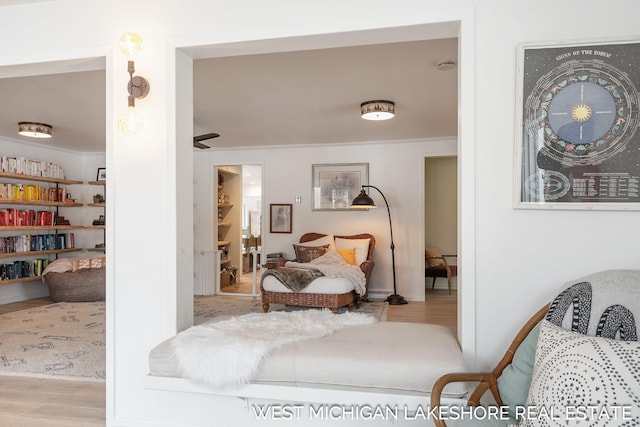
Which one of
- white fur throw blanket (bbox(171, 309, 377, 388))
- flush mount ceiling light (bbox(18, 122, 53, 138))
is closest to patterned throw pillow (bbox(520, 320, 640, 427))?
white fur throw blanket (bbox(171, 309, 377, 388))

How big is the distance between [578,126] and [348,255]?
14.4 ft

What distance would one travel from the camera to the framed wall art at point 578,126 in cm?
187

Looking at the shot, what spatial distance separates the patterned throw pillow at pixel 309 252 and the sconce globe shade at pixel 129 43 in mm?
4247

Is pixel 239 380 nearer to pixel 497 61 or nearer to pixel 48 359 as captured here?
pixel 497 61

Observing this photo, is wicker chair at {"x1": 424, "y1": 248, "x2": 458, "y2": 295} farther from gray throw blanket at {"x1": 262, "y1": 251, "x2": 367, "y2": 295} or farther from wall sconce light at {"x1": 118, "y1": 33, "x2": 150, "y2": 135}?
wall sconce light at {"x1": 118, "y1": 33, "x2": 150, "y2": 135}

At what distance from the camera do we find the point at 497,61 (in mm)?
2018

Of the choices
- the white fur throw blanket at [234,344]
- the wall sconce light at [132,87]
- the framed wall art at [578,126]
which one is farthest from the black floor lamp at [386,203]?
the framed wall art at [578,126]

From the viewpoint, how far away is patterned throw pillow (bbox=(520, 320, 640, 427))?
1.28 metres

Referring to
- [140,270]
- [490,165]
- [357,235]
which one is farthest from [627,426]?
[357,235]

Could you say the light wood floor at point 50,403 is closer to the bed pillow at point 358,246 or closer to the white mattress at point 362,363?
the white mattress at point 362,363

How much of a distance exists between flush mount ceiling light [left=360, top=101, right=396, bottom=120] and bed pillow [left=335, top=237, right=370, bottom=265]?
225cm

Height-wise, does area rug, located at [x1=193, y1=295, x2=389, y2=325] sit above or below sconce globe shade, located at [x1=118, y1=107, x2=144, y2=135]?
below

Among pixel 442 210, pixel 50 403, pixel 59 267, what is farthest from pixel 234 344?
pixel 442 210

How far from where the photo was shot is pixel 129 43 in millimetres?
2301
